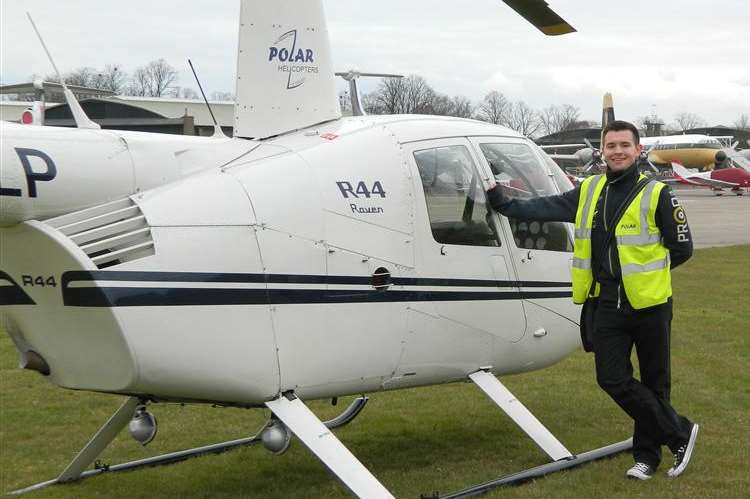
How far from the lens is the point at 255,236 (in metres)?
4.95

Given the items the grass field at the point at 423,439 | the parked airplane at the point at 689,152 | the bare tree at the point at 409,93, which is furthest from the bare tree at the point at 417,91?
the grass field at the point at 423,439

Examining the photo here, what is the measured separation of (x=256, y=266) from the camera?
194 inches

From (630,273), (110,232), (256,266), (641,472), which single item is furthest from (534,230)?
(110,232)

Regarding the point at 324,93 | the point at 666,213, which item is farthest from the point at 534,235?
the point at 324,93

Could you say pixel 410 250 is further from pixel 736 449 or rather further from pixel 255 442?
pixel 736 449

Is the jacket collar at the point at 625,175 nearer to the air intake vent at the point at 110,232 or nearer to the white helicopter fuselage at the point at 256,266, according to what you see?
the white helicopter fuselage at the point at 256,266

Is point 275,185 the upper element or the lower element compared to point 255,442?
upper

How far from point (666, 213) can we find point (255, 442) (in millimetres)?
3673

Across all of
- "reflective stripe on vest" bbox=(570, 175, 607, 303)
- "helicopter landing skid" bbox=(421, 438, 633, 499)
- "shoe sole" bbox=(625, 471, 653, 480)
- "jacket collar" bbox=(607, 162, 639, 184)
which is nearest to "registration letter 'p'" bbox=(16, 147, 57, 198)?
"helicopter landing skid" bbox=(421, 438, 633, 499)

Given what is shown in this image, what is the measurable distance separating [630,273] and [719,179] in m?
52.2

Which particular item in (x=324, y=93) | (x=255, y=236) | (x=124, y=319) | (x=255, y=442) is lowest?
(x=255, y=442)

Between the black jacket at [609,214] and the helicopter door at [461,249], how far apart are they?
0.21m

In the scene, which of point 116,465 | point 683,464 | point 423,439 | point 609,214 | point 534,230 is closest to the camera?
point 609,214

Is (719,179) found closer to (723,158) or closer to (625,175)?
(723,158)
